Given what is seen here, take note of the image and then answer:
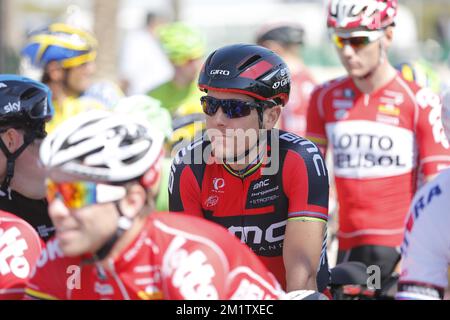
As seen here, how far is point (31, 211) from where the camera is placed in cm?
538

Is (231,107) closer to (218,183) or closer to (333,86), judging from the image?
(218,183)

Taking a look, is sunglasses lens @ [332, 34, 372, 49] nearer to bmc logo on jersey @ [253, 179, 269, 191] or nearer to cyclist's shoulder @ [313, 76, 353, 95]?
cyclist's shoulder @ [313, 76, 353, 95]

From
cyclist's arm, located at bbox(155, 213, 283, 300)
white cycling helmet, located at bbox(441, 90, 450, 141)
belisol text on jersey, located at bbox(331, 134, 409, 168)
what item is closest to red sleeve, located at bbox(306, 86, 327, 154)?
belisol text on jersey, located at bbox(331, 134, 409, 168)

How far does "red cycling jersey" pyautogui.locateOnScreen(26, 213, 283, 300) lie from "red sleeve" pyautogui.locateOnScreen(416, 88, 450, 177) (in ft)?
10.6

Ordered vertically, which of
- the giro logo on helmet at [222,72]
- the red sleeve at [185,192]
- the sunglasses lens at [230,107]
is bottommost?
the red sleeve at [185,192]

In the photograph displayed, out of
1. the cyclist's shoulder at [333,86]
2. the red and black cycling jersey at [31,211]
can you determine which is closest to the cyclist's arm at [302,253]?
the red and black cycling jersey at [31,211]

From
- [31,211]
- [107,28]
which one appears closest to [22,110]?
[31,211]

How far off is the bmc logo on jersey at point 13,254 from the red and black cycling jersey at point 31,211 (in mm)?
964

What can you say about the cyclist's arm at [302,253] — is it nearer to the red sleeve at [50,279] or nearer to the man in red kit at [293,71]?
the red sleeve at [50,279]

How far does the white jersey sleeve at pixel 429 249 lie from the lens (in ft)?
13.5

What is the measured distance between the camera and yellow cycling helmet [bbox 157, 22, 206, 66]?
1208cm

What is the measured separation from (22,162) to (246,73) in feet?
4.36

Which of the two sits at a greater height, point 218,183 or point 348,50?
point 348,50
